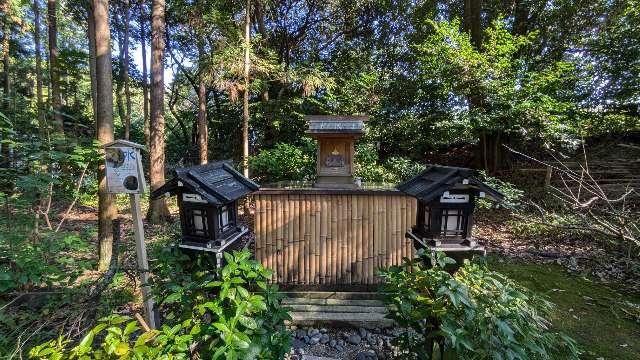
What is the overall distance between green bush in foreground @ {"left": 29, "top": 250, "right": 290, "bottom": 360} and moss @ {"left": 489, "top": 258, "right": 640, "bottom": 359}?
353 centimetres

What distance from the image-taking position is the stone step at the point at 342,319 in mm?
3801

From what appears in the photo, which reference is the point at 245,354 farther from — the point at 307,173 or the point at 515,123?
the point at 515,123

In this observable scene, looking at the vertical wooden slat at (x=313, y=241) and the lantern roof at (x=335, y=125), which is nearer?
the vertical wooden slat at (x=313, y=241)

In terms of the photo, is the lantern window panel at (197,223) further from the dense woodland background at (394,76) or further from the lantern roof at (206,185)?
the dense woodland background at (394,76)

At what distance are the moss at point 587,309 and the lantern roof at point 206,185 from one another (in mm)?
4254

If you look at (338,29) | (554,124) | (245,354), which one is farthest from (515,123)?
(245,354)

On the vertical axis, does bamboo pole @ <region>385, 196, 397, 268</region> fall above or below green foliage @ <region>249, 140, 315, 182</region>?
below

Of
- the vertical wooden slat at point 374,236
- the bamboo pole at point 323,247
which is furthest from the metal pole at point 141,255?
the vertical wooden slat at point 374,236

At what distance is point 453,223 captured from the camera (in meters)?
2.97

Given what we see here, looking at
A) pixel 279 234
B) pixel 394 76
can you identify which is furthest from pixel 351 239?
pixel 394 76

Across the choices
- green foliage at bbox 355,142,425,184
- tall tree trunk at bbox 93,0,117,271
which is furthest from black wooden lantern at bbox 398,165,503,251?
tall tree trunk at bbox 93,0,117,271

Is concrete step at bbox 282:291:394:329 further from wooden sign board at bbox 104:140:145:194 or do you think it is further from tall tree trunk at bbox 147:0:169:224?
tall tree trunk at bbox 147:0:169:224

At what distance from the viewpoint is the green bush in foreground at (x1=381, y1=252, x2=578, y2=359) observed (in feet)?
5.93

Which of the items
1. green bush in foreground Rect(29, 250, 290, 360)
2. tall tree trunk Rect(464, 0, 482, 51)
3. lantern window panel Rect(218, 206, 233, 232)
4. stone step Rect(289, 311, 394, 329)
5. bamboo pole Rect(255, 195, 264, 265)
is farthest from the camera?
tall tree trunk Rect(464, 0, 482, 51)
